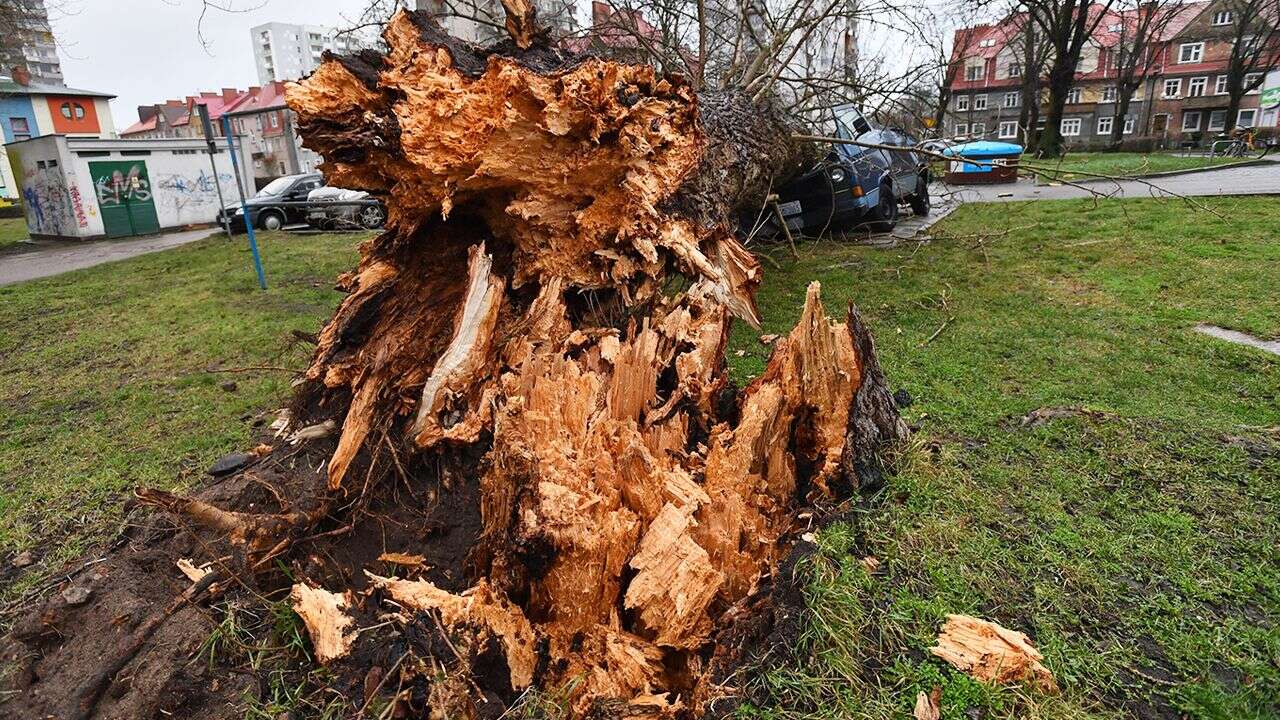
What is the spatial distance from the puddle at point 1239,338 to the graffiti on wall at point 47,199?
74.6 ft

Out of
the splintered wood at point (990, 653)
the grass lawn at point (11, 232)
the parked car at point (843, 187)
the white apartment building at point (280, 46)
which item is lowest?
the splintered wood at point (990, 653)

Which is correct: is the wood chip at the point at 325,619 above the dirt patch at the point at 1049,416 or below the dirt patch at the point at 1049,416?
above

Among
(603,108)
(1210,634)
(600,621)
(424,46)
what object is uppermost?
(424,46)

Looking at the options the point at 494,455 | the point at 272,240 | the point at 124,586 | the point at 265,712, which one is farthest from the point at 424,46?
the point at 272,240

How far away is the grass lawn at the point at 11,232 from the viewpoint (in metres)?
17.5

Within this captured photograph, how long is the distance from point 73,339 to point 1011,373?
877 cm

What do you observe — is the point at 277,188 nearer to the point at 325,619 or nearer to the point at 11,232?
the point at 11,232

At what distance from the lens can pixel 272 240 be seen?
14.4 meters

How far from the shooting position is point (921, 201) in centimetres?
1213

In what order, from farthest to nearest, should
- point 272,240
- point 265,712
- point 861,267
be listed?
point 272,240, point 861,267, point 265,712

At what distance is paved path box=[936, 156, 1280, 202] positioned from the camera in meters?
12.1

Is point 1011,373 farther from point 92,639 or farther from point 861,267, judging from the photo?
point 92,639

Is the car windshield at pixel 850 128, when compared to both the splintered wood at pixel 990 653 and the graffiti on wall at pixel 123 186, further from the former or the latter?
the graffiti on wall at pixel 123 186

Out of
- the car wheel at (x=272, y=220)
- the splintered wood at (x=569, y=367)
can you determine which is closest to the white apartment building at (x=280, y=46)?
the car wheel at (x=272, y=220)
